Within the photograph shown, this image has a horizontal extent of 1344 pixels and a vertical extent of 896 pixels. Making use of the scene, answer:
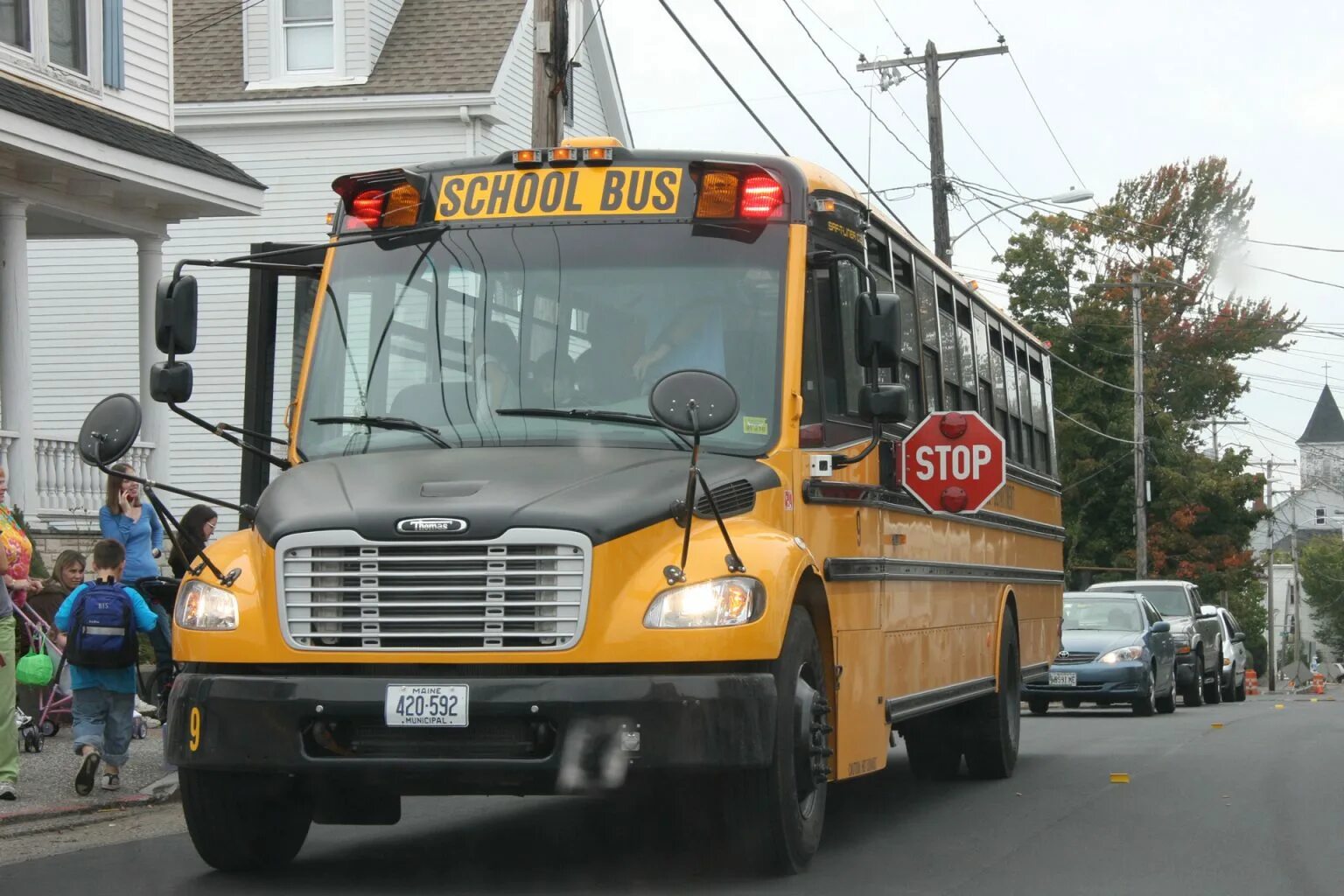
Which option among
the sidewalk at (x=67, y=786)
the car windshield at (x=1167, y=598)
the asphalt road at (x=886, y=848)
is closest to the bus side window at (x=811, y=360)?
the asphalt road at (x=886, y=848)

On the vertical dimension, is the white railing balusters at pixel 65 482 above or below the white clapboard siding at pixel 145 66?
below

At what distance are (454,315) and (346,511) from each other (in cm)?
132

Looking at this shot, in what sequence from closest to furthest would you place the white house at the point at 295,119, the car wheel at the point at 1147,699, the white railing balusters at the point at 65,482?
the white railing balusters at the point at 65,482
the car wheel at the point at 1147,699
the white house at the point at 295,119

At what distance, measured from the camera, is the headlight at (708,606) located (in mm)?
7059

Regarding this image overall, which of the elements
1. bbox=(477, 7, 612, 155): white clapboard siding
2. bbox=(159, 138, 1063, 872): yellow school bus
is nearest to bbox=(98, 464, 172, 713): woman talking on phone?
bbox=(159, 138, 1063, 872): yellow school bus

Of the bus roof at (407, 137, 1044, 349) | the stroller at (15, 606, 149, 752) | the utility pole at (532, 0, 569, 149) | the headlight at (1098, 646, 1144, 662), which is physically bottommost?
the headlight at (1098, 646, 1144, 662)

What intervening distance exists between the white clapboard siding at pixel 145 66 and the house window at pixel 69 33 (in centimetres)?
49

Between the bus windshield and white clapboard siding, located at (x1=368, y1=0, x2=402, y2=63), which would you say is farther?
white clapboard siding, located at (x1=368, y1=0, x2=402, y2=63)

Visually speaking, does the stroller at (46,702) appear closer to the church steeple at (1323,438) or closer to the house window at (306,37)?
the house window at (306,37)

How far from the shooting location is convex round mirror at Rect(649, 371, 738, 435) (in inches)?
284

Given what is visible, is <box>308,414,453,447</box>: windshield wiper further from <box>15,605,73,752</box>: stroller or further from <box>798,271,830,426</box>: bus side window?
<box>15,605,73,752</box>: stroller

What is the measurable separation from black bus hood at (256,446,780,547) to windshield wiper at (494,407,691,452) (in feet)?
0.36

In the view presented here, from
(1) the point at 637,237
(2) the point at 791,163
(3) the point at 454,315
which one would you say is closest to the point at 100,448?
(3) the point at 454,315

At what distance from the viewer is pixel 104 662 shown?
10.9 metres
